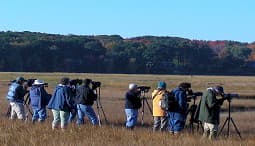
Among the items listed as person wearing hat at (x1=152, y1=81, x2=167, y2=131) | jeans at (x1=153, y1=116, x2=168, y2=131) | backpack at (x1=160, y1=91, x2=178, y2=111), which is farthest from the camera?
jeans at (x1=153, y1=116, x2=168, y2=131)

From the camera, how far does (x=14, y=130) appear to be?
48.0 ft

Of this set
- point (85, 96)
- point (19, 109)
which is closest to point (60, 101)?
point (85, 96)

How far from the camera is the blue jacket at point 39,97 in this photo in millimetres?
17672

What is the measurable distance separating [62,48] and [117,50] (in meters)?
14.7

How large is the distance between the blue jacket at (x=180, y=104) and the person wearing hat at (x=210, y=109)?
93 cm

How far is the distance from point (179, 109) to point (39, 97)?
14.6 ft

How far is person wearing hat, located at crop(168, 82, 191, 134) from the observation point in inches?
596

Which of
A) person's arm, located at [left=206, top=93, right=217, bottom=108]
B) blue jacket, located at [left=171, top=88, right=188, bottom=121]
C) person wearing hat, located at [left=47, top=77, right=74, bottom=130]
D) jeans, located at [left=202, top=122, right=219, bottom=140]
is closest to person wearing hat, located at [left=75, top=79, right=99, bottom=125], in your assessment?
person wearing hat, located at [left=47, top=77, right=74, bottom=130]

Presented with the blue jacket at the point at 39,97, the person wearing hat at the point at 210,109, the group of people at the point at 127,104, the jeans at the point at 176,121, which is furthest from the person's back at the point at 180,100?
the blue jacket at the point at 39,97

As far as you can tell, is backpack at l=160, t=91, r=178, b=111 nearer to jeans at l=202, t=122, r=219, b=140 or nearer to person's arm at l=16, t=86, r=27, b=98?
jeans at l=202, t=122, r=219, b=140

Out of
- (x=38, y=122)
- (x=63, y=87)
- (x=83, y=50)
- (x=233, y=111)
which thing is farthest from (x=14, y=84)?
(x=83, y=50)

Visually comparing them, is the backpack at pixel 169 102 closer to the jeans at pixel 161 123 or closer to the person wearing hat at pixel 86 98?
the jeans at pixel 161 123

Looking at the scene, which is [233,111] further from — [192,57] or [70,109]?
[192,57]

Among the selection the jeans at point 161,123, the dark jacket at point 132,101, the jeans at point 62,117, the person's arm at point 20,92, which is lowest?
the jeans at point 161,123
